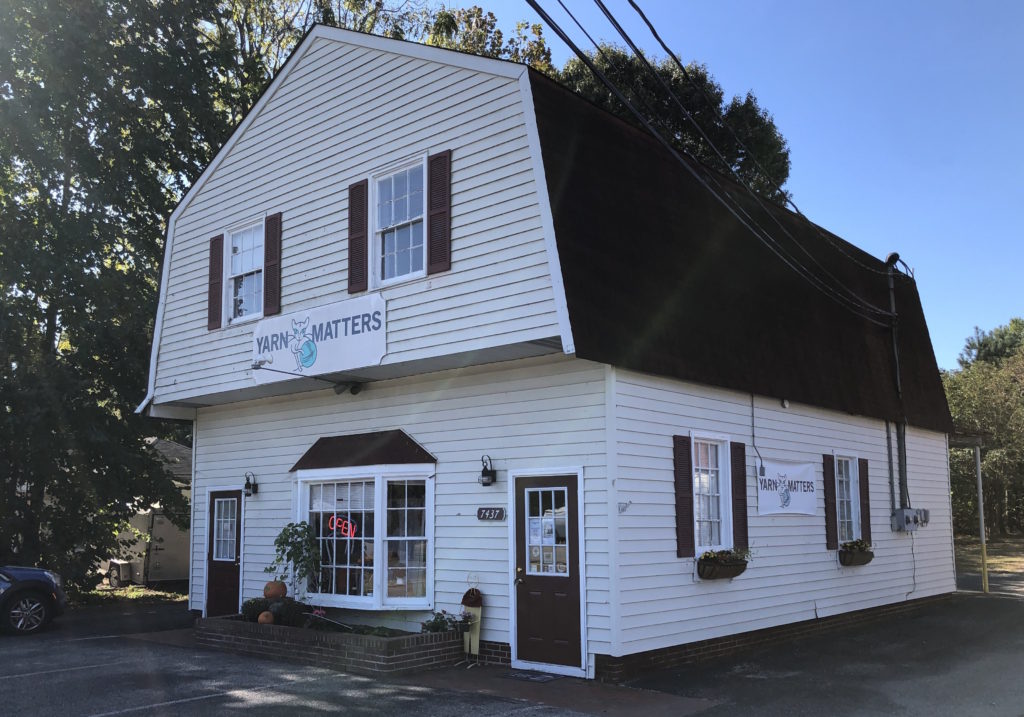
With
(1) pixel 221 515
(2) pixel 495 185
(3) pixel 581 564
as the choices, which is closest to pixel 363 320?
(2) pixel 495 185

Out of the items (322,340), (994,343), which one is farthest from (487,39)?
(994,343)

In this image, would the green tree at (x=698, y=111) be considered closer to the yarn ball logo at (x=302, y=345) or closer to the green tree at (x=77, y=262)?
the green tree at (x=77, y=262)

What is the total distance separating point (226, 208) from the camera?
1429 cm

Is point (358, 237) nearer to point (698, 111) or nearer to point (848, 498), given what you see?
point (848, 498)

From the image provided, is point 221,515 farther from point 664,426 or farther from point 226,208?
point 664,426

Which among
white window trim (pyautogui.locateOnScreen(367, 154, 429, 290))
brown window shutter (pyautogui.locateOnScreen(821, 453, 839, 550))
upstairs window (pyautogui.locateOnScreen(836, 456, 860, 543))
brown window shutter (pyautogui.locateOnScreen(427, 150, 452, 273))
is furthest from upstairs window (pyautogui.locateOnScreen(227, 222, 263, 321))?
upstairs window (pyautogui.locateOnScreen(836, 456, 860, 543))

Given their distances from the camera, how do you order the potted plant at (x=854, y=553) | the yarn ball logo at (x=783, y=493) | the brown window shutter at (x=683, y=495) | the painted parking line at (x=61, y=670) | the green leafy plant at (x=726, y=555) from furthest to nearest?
the potted plant at (x=854, y=553), the yarn ball logo at (x=783, y=493), the green leafy plant at (x=726, y=555), the brown window shutter at (x=683, y=495), the painted parking line at (x=61, y=670)

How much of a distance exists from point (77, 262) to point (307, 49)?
331 inches

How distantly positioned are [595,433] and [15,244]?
13.7 m

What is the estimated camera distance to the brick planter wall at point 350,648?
1011 centimetres

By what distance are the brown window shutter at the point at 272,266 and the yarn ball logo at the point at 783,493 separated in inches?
302

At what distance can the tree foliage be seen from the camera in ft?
105

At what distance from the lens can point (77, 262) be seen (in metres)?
18.4

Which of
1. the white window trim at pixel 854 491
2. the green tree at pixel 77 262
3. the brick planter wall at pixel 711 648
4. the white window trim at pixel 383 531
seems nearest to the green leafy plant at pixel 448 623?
the white window trim at pixel 383 531
